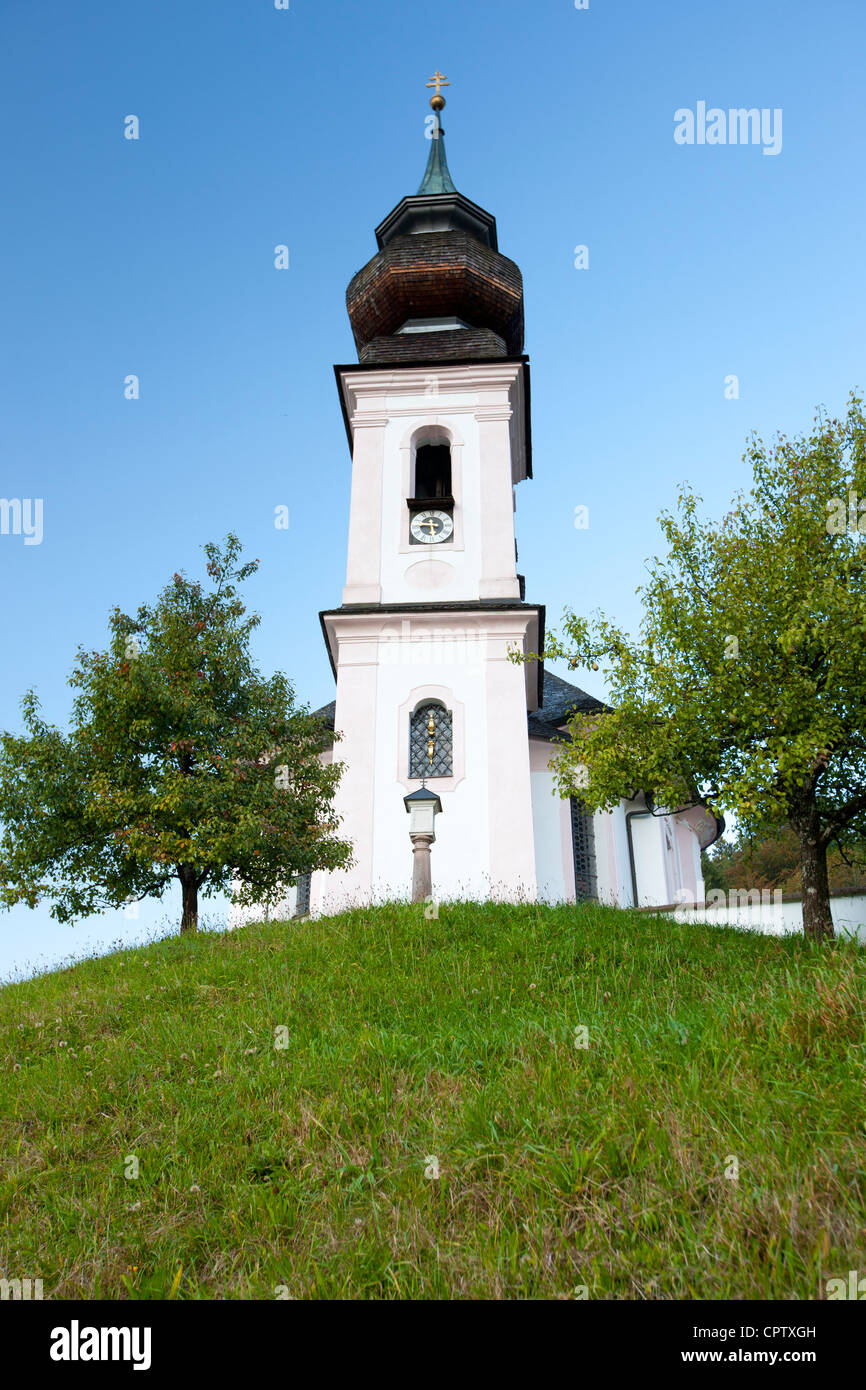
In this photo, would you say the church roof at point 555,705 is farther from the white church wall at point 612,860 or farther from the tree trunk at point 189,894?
A: the tree trunk at point 189,894

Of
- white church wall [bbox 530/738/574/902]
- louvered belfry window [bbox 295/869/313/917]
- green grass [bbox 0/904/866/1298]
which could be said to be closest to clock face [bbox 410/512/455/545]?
white church wall [bbox 530/738/574/902]

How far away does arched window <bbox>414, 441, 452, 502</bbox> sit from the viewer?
20.8m

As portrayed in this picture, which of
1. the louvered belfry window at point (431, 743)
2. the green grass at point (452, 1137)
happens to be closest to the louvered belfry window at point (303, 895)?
the louvered belfry window at point (431, 743)

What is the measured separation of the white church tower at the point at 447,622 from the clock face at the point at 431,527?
0.03 m

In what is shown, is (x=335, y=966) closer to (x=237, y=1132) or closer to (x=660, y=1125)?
(x=237, y=1132)

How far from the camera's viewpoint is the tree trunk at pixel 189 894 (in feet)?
42.8

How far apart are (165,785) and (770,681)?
7977 mm

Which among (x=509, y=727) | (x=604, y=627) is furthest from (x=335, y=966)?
(x=509, y=727)

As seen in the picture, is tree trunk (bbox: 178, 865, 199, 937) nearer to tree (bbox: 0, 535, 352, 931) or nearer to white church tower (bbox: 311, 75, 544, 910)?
tree (bbox: 0, 535, 352, 931)

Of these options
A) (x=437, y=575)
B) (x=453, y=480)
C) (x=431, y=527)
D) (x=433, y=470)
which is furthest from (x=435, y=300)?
(x=437, y=575)

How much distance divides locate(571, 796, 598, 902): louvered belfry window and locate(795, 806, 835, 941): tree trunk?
7.45 metres

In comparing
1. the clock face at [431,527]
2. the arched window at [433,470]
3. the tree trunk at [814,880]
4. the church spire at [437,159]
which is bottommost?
the tree trunk at [814,880]

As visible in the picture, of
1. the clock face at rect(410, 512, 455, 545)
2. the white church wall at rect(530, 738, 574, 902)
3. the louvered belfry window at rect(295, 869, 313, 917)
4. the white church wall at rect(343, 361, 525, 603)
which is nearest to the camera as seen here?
the white church wall at rect(530, 738, 574, 902)
